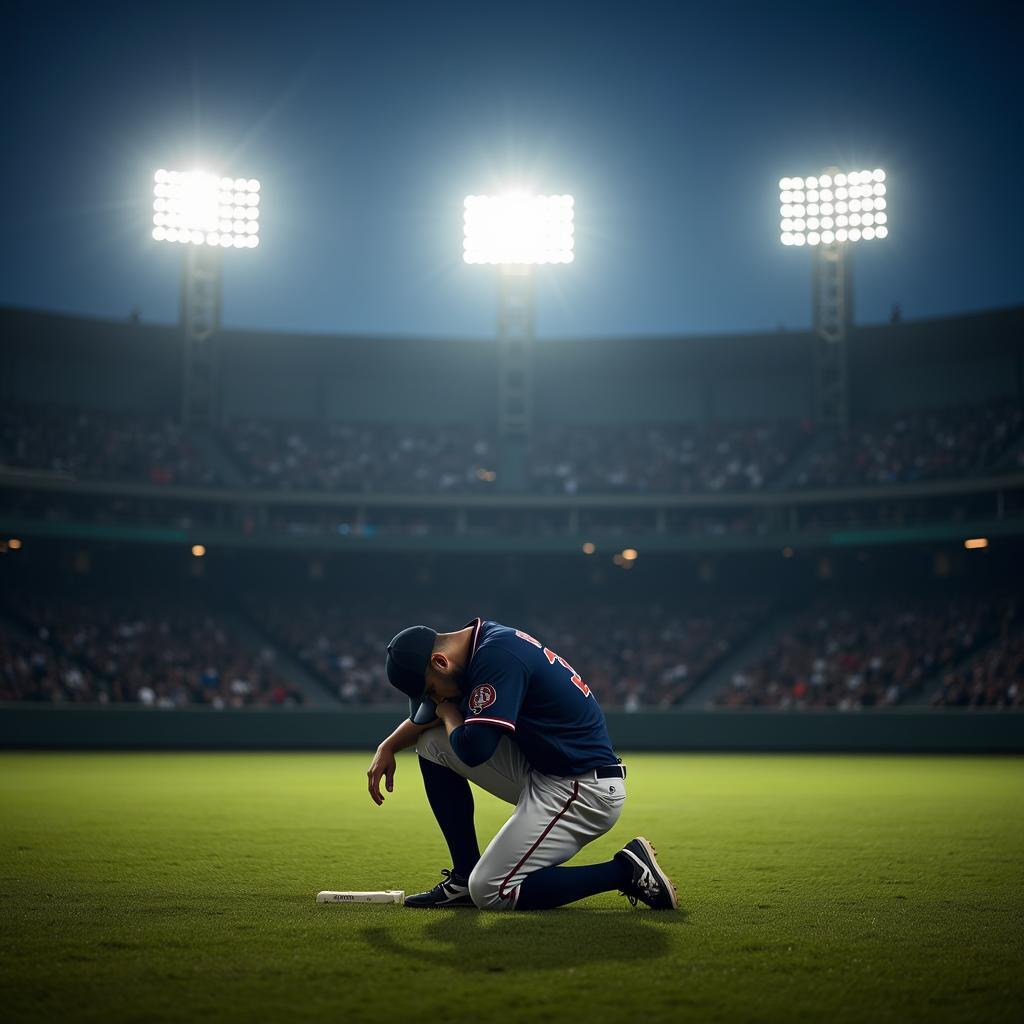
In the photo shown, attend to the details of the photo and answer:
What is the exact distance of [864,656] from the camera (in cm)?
3188

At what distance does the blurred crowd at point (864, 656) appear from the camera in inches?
1194

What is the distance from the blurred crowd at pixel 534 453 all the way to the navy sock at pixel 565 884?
1215 inches

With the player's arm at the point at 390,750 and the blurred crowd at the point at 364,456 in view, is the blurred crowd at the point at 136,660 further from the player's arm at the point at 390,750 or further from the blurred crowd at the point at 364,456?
the player's arm at the point at 390,750

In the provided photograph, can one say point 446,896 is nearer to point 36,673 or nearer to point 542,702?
point 542,702

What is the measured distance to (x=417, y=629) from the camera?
5609mm

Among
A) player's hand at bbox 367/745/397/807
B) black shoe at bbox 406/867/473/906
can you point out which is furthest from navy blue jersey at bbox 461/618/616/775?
black shoe at bbox 406/867/473/906

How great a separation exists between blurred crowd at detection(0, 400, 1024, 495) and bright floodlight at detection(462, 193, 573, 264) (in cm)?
707

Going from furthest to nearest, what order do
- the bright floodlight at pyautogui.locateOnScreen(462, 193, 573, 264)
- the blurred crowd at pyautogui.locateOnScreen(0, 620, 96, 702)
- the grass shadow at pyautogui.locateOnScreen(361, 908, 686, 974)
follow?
the bright floodlight at pyautogui.locateOnScreen(462, 193, 573, 264)
the blurred crowd at pyautogui.locateOnScreen(0, 620, 96, 702)
the grass shadow at pyautogui.locateOnScreen(361, 908, 686, 974)

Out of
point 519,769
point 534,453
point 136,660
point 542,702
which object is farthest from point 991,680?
point 542,702

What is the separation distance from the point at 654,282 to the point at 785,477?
62954 millimetres

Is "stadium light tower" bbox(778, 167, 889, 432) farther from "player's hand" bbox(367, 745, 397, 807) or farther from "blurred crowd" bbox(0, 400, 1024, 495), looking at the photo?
"player's hand" bbox(367, 745, 397, 807)

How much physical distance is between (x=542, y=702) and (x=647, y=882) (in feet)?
3.39

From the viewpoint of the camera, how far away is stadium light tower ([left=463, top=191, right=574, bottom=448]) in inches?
1463

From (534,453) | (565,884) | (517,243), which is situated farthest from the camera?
(534,453)
